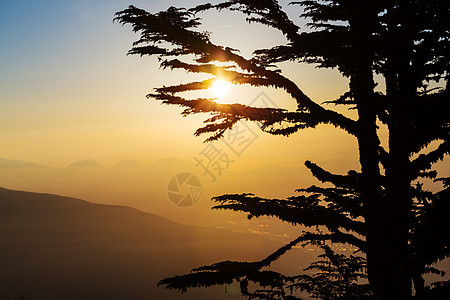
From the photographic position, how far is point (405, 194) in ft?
18.6

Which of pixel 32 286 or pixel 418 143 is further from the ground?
pixel 418 143

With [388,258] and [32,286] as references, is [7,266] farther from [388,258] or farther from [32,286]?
[388,258]

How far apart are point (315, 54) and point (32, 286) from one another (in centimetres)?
19019

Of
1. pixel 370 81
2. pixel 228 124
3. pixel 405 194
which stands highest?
pixel 370 81

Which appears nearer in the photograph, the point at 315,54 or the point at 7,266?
the point at 315,54

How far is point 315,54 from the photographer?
541cm

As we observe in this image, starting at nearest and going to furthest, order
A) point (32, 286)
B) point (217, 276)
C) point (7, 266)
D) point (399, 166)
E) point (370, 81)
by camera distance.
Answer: point (217, 276), point (399, 166), point (370, 81), point (32, 286), point (7, 266)

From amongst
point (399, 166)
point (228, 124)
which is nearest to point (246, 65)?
point (228, 124)

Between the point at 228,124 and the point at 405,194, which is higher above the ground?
the point at 228,124

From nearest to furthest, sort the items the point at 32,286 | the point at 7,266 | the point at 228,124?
the point at 228,124
the point at 32,286
the point at 7,266

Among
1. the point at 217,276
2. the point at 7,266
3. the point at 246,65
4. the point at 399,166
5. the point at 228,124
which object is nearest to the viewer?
the point at 217,276

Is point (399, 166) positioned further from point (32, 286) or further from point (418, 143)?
point (32, 286)

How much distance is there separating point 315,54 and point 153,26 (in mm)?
2455

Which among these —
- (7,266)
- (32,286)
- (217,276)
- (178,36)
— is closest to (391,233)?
(217,276)
